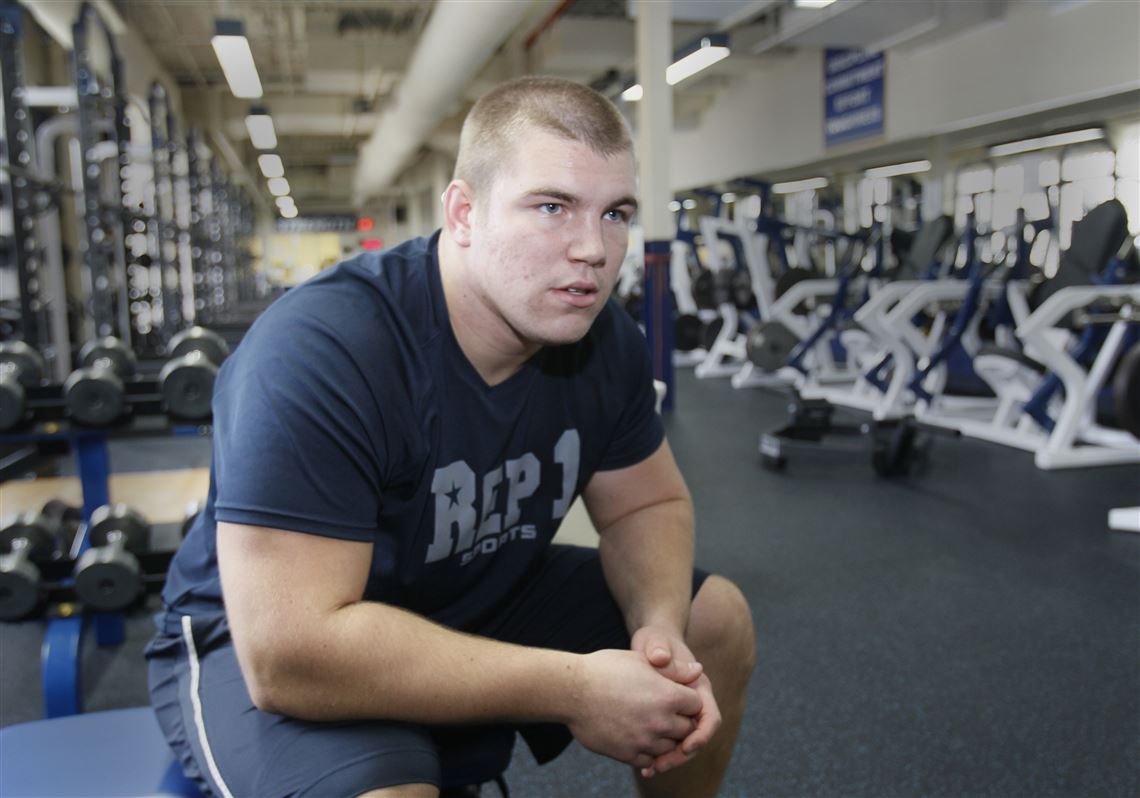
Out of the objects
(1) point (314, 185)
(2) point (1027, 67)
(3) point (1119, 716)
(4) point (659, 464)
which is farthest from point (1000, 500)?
(1) point (314, 185)

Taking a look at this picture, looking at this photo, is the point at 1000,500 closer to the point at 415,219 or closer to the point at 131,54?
the point at 131,54

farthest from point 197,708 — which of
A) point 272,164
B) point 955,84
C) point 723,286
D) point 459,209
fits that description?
point 272,164

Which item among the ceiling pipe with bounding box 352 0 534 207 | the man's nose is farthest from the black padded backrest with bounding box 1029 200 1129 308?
the man's nose

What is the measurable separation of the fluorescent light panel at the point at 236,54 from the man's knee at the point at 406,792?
512 centimetres

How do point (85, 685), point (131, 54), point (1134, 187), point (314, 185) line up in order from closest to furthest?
point (85, 685), point (1134, 187), point (131, 54), point (314, 185)

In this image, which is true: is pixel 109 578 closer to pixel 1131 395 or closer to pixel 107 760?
pixel 107 760

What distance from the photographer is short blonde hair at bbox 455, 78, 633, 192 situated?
2.78 feet

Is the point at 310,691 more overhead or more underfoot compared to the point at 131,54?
more underfoot

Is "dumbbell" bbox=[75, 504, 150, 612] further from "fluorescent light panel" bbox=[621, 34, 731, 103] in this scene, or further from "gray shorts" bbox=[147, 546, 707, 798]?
"fluorescent light panel" bbox=[621, 34, 731, 103]

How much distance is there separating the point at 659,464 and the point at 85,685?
4.67 ft

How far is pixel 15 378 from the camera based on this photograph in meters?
1.97

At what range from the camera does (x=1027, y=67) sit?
5.55 m

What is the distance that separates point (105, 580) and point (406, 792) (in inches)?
51.8

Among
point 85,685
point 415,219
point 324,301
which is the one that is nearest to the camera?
point 324,301
